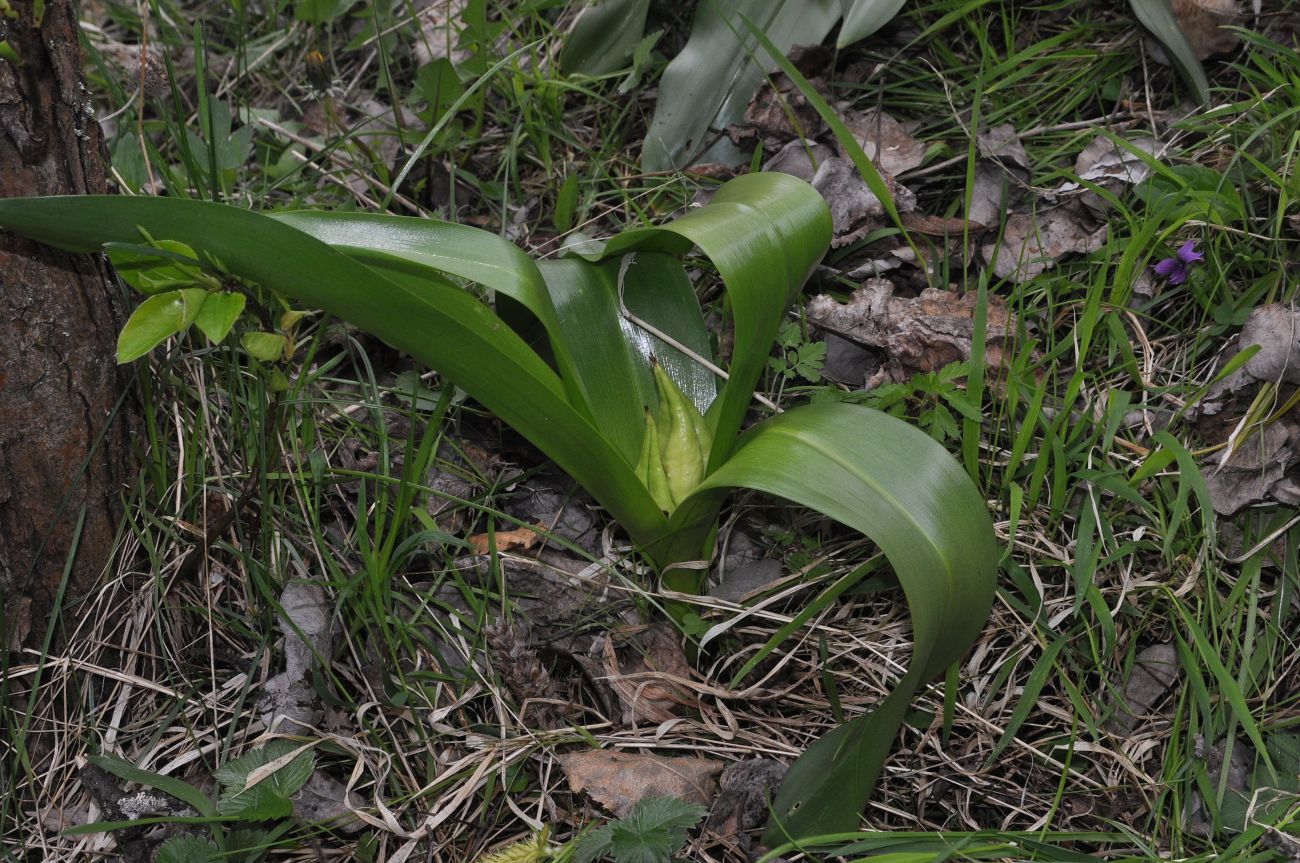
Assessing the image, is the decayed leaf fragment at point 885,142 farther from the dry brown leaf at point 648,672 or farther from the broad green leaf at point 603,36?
the dry brown leaf at point 648,672

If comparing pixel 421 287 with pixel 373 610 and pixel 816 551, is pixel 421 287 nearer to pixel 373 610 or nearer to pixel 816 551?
pixel 373 610

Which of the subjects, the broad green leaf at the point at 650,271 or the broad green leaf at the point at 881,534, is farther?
the broad green leaf at the point at 650,271

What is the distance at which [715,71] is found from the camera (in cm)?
191

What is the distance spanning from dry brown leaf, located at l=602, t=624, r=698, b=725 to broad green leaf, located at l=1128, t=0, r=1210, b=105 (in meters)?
1.31

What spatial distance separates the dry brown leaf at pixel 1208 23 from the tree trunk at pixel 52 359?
1765mm

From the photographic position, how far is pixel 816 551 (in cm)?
148

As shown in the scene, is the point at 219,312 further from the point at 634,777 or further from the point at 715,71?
the point at 715,71

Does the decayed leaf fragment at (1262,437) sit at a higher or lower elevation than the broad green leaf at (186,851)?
higher

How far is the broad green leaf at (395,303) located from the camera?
1130 mm

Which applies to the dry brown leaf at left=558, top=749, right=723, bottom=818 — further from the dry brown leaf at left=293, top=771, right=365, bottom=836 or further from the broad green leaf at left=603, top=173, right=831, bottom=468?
the broad green leaf at left=603, top=173, right=831, bottom=468

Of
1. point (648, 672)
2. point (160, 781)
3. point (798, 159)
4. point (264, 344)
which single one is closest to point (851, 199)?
point (798, 159)

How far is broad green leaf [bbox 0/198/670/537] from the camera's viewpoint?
1130 mm

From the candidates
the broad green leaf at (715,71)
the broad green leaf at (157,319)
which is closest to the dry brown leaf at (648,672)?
the broad green leaf at (157,319)

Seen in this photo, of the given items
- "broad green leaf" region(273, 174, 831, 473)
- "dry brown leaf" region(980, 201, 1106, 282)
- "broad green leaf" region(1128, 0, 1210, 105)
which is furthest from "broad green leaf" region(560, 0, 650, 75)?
"broad green leaf" region(1128, 0, 1210, 105)
